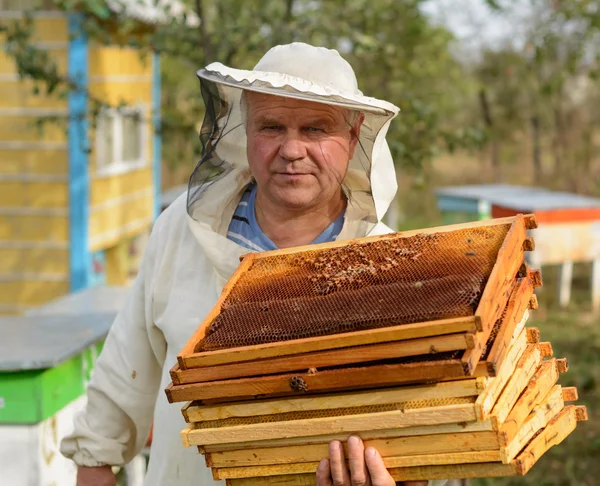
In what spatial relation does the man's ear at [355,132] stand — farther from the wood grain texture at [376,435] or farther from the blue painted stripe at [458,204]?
the blue painted stripe at [458,204]

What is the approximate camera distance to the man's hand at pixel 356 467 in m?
1.49

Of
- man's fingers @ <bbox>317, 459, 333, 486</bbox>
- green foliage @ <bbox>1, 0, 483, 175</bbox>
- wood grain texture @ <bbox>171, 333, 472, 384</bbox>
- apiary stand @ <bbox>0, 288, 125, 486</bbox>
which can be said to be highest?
green foliage @ <bbox>1, 0, 483, 175</bbox>

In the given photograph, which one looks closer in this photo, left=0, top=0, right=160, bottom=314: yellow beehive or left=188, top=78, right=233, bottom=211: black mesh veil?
left=188, top=78, right=233, bottom=211: black mesh veil

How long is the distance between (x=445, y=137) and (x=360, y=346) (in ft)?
13.0

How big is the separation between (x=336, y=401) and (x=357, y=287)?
0.24 m

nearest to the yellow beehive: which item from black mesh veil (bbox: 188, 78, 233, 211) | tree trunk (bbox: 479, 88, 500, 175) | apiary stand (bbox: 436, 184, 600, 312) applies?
apiary stand (bbox: 436, 184, 600, 312)

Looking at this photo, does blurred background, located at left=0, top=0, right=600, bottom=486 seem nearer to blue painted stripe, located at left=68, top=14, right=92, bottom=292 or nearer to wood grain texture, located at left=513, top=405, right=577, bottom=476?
blue painted stripe, located at left=68, top=14, right=92, bottom=292

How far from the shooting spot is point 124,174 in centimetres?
803

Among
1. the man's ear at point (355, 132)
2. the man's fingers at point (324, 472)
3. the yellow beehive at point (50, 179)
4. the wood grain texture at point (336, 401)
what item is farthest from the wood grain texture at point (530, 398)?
the yellow beehive at point (50, 179)

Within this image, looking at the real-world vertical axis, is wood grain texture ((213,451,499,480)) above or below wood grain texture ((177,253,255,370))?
below

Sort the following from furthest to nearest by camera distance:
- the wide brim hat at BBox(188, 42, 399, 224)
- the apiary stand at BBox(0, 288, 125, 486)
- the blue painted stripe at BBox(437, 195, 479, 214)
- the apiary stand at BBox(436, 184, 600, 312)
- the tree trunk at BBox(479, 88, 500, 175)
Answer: the tree trunk at BBox(479, 88, 500, 175) → the blue painted stripe at BBox(437, 195, 479, 214) → the apiary stand at BBox(436, 184, 600, 312) → the apiary stand at BBox(0, 288, 125, 486) → the wide brim hat at BBox(188, 42, 399, 224)

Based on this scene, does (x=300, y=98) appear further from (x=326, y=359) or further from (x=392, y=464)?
(x=392, y=464)

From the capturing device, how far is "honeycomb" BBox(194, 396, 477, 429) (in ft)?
4.68

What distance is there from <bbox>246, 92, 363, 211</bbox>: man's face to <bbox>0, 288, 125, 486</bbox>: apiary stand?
1.41 m
